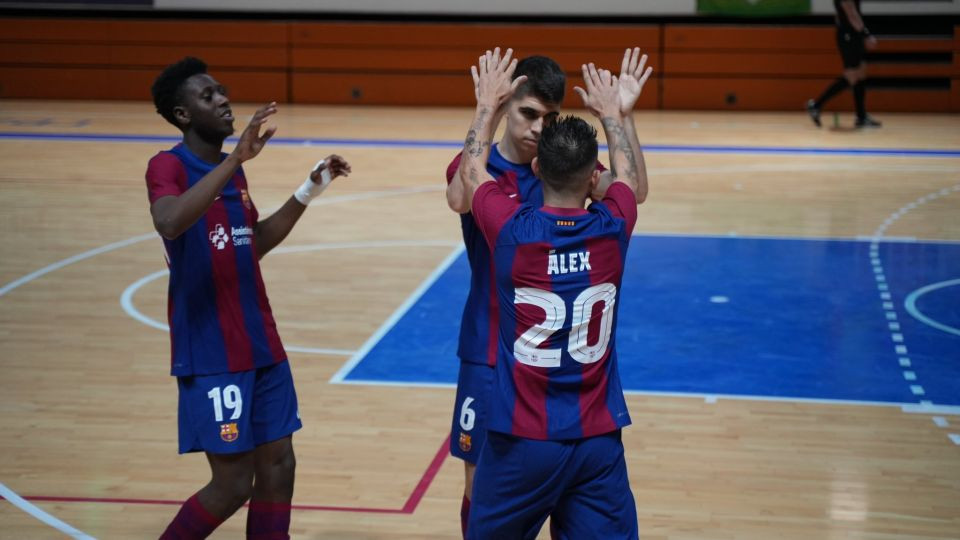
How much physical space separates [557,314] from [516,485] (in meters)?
0.45

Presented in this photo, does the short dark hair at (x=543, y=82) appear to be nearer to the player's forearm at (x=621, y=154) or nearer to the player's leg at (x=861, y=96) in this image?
the player's forearm at (x=621, y=154)

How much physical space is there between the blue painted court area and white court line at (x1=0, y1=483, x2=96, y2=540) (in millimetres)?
2089

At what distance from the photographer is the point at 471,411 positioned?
387 centimetres

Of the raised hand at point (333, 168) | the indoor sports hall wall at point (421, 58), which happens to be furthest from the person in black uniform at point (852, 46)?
the raised hand at point (333, 168)

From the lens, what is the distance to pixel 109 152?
1475cm

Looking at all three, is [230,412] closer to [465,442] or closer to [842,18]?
[465,442]

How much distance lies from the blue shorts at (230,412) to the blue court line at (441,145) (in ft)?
37.4

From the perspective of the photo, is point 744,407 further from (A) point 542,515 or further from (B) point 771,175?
(B) point 771,175

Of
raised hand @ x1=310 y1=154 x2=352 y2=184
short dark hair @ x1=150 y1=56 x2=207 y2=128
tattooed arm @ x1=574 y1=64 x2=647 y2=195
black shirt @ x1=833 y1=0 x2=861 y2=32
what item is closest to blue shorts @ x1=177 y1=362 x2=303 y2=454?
raised hand @ x1=310 y1=154 x2=352 y2=184

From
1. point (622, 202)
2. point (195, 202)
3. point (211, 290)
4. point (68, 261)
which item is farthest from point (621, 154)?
point (68, 261)

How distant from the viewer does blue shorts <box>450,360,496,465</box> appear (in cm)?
384

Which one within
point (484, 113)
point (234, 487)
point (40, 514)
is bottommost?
point (40, 514)

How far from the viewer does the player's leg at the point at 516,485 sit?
3178mm

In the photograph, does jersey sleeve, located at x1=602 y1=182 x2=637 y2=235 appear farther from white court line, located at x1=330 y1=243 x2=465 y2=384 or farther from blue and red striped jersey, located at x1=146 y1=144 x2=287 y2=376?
white court line, located at x1=330 y1=243 x2=465 y2=384
